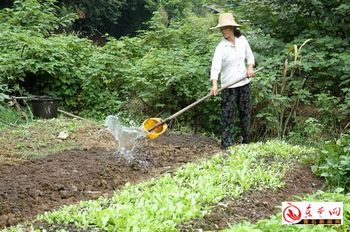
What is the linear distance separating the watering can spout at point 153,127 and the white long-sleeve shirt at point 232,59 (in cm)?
98

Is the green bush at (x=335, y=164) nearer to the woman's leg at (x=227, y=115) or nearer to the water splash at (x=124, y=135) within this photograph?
the woman's leg at (x=227, y=115)

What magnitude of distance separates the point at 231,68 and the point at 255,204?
3110mm

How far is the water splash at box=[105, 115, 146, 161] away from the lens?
6.27m

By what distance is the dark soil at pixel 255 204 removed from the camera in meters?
3.68

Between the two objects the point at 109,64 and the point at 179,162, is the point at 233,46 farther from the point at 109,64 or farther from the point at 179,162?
the point at 109,64

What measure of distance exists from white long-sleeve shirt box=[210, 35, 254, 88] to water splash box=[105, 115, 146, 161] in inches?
54.4

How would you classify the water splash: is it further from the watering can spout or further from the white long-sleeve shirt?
the white long-sleeve shirt

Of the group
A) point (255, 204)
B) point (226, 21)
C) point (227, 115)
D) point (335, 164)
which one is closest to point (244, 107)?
point (227, 115)

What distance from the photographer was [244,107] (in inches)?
283

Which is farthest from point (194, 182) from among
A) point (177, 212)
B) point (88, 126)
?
point (88, 126)

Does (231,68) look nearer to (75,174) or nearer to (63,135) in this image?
(63,135)

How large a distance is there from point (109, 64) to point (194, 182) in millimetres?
5528

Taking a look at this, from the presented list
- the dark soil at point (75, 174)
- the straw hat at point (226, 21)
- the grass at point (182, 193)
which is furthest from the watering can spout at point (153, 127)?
the straw hat at point (226, 21)

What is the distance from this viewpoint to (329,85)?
8055mm
